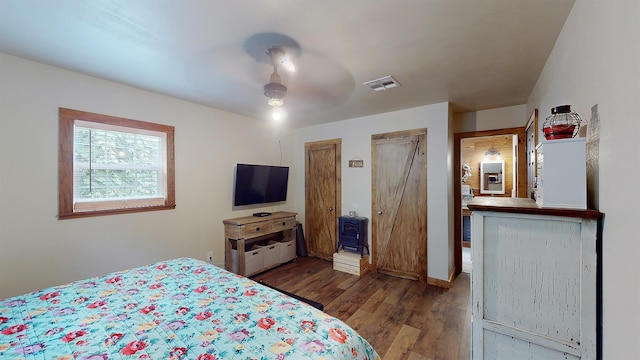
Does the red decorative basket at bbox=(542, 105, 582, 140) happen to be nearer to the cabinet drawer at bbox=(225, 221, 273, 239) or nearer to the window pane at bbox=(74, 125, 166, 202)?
the cabinet drawer at bbox=(225, 221, 273, 239)

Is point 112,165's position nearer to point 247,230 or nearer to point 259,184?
point 247,230

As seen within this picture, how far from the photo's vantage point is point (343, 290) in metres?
3.19

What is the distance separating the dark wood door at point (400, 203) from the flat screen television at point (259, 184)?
5.50ft

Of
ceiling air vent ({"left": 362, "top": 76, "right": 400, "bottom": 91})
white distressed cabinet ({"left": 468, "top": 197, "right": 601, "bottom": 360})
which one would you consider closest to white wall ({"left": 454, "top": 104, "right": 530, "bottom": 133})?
ceiling air vent ({"left": 362, "top": 76, "right": 400, "bottom": 91})

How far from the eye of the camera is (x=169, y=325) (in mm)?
1262

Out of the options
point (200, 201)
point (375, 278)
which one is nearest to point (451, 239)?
point (375, 278)

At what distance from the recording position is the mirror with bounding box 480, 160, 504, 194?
5787mm

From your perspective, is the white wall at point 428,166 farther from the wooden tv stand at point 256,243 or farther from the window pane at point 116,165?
the window pane at point 116,165

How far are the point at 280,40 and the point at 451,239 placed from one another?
3295 millimetres

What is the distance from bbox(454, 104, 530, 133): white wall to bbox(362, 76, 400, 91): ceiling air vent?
171 centimetres

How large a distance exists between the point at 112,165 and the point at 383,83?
10.1 feet

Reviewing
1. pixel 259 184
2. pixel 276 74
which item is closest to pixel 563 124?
pixel 276 74

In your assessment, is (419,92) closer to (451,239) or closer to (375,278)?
(451,239)

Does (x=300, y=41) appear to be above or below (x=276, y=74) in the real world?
above
